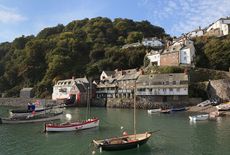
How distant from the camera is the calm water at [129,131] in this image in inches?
1115

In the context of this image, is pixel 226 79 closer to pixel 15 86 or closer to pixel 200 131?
pixel 200 131

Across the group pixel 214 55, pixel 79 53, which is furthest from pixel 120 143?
pixel 79 53

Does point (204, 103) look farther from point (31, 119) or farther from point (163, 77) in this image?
point (31, 119)

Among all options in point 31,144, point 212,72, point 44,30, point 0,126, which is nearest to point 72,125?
point 31,144

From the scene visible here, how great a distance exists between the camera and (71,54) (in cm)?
12538

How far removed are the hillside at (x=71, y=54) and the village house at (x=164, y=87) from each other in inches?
1126

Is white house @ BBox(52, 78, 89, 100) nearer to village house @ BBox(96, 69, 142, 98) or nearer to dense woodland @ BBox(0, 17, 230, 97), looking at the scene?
village house @ BBox(96, 69, 142, 98)

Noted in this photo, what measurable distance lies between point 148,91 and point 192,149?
Answer: 45549 mm

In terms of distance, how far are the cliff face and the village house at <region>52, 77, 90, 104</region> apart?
36.2 meters

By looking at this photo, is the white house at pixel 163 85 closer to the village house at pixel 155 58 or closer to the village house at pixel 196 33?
the village house at pixel 155 58

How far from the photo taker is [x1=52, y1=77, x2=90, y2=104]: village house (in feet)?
286

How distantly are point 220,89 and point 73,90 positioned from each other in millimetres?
43437

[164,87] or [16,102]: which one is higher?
[164,87]

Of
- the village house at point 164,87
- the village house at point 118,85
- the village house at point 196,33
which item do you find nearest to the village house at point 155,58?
the village house at point 118,85
